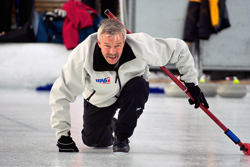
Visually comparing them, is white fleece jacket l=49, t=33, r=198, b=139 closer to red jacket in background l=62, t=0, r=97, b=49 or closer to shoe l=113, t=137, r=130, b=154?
A: shoe l=113, t=137, r=130, b=154

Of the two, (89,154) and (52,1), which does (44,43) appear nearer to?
(52,1)

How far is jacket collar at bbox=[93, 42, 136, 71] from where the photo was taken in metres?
1.27

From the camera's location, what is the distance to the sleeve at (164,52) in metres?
1.35

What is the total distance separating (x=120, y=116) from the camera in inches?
52.3

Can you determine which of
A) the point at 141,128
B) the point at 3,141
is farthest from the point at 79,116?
the point at 3,141

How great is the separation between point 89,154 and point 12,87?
3357mm

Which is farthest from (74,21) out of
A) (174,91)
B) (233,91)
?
(233,91)

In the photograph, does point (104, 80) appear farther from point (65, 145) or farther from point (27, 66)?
point (27, 66)

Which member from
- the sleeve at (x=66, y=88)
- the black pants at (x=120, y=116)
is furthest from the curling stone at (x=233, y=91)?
the sleeve at (x=66, y=88)

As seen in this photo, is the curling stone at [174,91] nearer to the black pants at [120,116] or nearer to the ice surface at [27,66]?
the ice surface at [27,66]

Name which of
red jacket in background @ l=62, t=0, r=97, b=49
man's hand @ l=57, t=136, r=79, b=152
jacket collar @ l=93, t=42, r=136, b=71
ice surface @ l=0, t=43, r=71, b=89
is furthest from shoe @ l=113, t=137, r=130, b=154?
red jacket in background @ l=62, t=0, r=97, b=49

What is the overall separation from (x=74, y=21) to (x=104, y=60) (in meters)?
3.45

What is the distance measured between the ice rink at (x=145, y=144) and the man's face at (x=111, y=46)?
0.36 metres

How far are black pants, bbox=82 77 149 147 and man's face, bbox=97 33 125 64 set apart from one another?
5.8 inches
